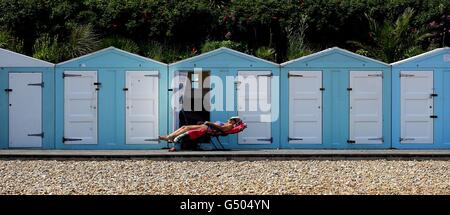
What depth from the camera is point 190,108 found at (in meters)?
15.6

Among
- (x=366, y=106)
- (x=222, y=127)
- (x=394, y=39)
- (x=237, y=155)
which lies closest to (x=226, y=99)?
(x=222, y=127)

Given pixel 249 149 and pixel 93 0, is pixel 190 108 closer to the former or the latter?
pixel 249 149

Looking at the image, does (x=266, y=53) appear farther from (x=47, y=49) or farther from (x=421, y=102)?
(x=421, y=102)

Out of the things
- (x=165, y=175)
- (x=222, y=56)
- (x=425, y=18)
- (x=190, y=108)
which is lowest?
(x=165, y=175)

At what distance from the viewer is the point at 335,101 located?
1567 centimetres

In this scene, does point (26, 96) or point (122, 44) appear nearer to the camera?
point (26, 96)

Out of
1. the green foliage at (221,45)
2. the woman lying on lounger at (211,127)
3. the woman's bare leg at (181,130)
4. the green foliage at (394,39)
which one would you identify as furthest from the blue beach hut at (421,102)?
the green foliage at (221,45)

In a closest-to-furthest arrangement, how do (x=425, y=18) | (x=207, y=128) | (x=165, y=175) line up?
(x=165, y=175) → (x=207, y=128) → (x=425, y=18)

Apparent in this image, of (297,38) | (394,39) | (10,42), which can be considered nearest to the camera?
(394,39)

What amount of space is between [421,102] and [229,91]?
11.9 ft

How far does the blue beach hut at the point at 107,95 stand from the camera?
15531 millimetres

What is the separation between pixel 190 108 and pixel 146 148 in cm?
112

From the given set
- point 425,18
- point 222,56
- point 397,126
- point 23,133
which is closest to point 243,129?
point 222,56

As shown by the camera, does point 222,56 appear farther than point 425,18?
No
